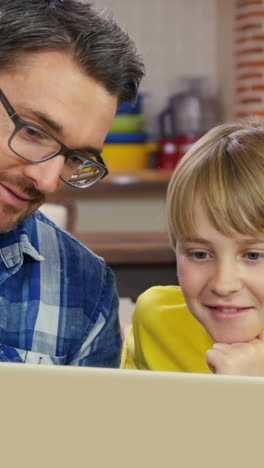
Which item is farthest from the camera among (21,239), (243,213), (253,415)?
(21,239)

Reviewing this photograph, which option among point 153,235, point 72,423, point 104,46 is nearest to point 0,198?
point 104,46

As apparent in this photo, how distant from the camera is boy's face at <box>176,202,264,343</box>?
1140 millimetres

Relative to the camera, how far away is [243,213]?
3.81 feet

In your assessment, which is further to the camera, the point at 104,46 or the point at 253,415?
the point at 104,46

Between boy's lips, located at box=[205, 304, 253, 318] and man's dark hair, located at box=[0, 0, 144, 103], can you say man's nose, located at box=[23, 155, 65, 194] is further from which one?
boy's lips, located at box=[205, 304, 253, 318]

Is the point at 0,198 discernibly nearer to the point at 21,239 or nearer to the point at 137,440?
the point at 21,239

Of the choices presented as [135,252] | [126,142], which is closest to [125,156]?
[126,142]

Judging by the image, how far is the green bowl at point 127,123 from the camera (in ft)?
15.0

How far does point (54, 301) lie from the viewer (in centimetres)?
143

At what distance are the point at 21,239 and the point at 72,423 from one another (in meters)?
1.09

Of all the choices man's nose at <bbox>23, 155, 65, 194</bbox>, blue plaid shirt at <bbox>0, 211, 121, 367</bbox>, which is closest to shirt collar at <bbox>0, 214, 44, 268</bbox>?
blue plaid shirt at <bbox>0, 211, 121, 367</bbox>

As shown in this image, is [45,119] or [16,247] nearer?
[45,119]

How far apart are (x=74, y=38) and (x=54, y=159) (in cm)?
21

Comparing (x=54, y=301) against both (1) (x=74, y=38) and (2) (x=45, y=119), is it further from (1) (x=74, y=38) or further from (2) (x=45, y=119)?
(1) (x=74, y=38)
